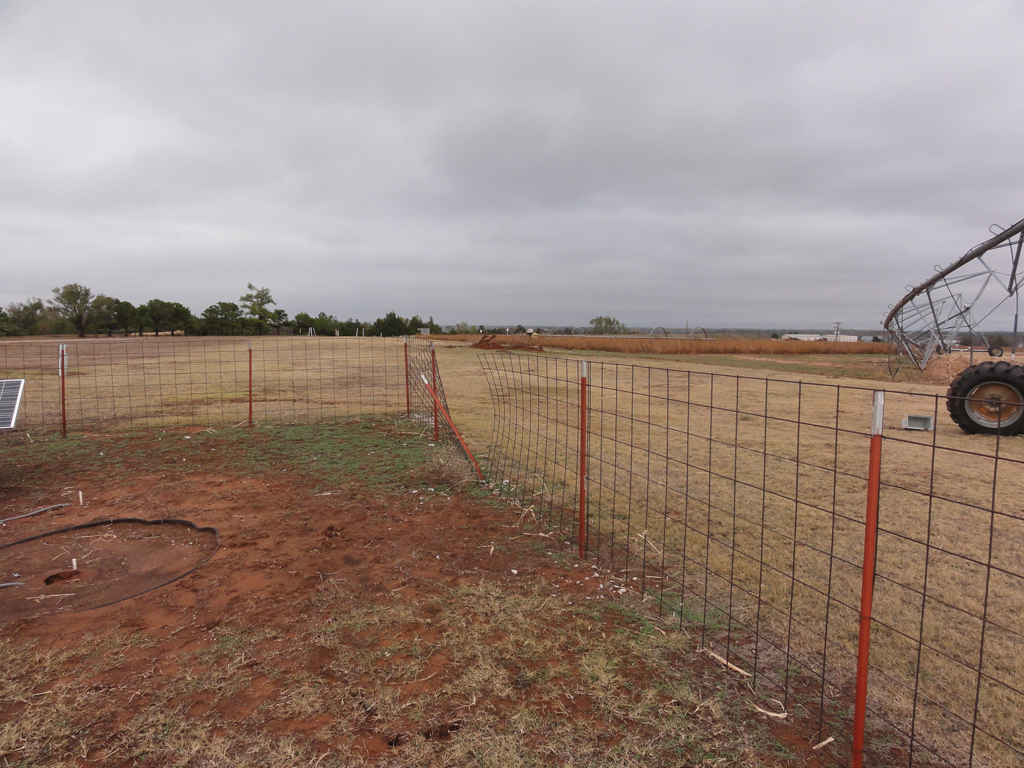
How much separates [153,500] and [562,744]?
521 centimetres

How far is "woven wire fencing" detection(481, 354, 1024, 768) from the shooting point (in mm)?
2549

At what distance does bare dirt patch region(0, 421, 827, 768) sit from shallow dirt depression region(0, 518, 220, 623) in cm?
9

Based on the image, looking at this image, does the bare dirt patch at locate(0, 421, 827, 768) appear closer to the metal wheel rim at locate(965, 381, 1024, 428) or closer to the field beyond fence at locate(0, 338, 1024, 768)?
the field beyond fence at locate(0, 338, 1024, 768)

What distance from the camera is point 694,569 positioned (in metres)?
4.14

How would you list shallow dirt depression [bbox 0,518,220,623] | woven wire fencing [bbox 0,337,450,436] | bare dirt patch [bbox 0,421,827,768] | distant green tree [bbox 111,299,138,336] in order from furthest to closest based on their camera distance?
distant green tree [bbox 111,299,138,336], woven wire fencing [bbox 0,337,450,436], shallow dirt depression [bbox 0,518,220,623], bare dirt patch [bbox 0,421,827,768]

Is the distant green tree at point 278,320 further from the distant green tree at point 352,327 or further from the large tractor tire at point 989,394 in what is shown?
the large tractor tire at point 989,394

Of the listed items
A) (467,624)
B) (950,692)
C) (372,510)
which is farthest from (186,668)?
(950,692)

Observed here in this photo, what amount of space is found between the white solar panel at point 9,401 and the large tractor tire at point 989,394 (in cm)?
1309

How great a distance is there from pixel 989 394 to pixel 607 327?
146ft

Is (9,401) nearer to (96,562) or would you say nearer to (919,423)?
(96,562)

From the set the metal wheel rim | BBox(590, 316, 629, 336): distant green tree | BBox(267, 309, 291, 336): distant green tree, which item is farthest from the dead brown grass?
BBox(267, 309, 291, 336): distant green tree

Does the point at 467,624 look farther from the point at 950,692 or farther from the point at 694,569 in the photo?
the point at 950,692

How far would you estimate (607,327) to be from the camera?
53000mm

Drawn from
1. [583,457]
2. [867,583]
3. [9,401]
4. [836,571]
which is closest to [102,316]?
[9,401]
